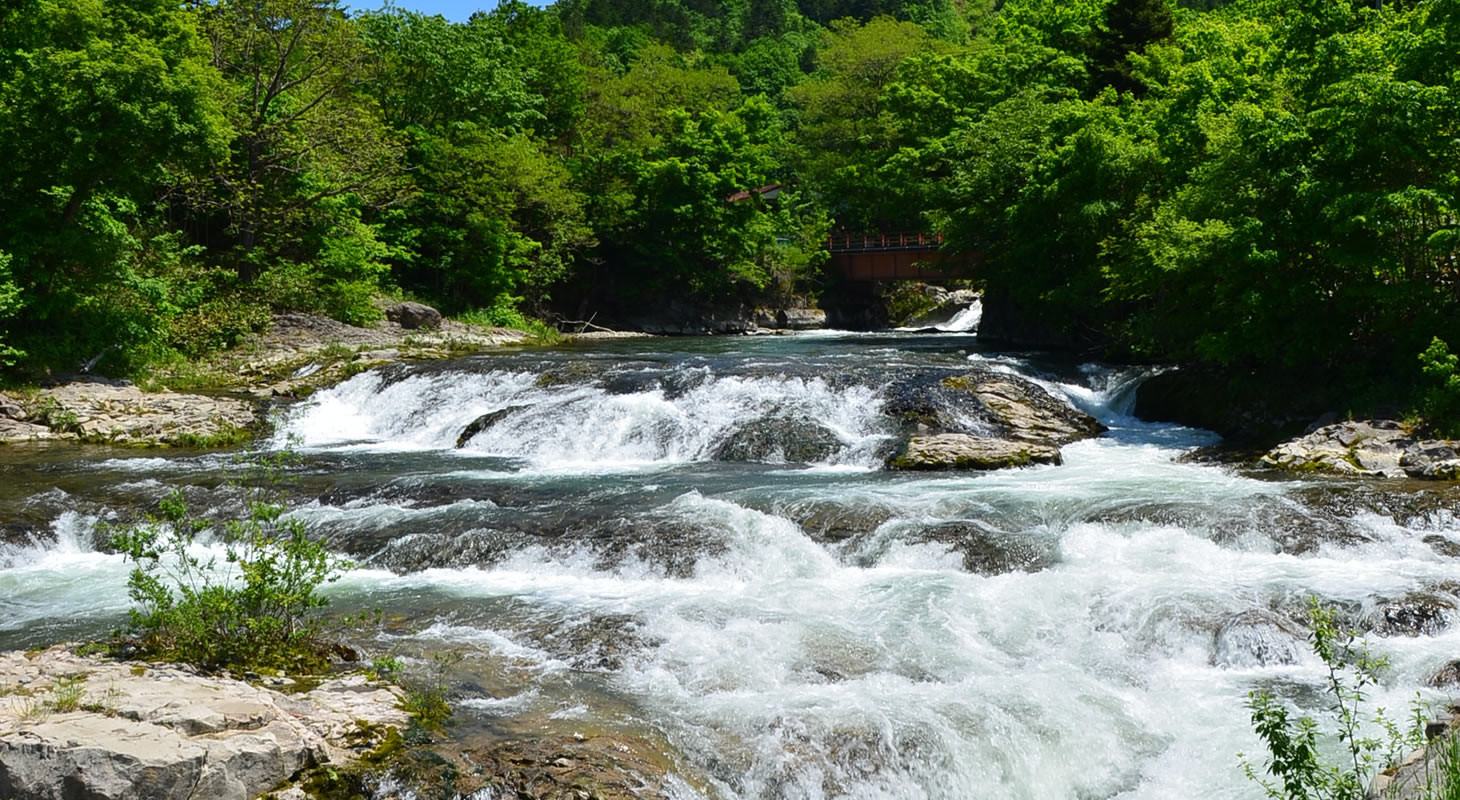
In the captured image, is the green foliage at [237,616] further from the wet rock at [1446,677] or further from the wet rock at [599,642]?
the wet rock at [1446,677]

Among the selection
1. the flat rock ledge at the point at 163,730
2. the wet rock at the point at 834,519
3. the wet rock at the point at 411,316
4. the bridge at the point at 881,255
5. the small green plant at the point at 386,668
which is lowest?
the wet rock at the point at 834,519

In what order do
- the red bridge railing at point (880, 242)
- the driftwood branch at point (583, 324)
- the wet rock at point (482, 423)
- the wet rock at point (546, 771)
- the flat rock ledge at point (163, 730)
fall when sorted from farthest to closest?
1. the red bridge railing at point (880, 242)
2. the driftwood branch at point (583, 324)
3. the wet rock at point (482, 423)
4. the wet rock at point (546, 771)
5. the flat rock ledge at point (163, 730)

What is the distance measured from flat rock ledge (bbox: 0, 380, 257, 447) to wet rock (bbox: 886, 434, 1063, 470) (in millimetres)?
10881

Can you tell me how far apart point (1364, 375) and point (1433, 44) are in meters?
4.61

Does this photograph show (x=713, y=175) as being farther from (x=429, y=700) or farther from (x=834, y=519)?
(x=429, y=700)

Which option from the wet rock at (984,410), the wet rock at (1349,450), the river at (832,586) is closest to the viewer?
the river at (832,586)

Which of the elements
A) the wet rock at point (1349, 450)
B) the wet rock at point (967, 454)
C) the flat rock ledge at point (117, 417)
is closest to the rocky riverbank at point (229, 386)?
the flat rock ledge at point (117, 417)

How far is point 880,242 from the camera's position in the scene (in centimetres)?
4253

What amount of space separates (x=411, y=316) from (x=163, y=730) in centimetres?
2376

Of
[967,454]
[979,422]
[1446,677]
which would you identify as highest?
[979,422]

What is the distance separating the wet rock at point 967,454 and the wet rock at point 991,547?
3.90m

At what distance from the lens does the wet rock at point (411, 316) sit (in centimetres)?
2823

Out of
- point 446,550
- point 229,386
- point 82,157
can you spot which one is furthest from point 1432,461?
point 82,157

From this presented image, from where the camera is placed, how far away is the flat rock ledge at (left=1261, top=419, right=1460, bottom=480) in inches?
525
